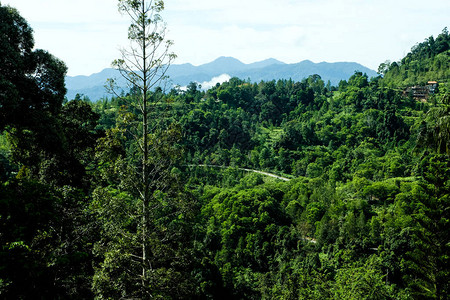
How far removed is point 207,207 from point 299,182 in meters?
13.6

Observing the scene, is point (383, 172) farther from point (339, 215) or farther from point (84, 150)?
point (84, 150)

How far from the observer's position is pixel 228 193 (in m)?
42.4

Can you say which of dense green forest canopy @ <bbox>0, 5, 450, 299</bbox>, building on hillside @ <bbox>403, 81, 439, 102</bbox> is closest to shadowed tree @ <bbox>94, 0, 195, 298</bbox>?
dense green forest canopy @ <bbox>0, 5, 450, 299</bbox>

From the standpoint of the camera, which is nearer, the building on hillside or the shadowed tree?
the shadowed tree

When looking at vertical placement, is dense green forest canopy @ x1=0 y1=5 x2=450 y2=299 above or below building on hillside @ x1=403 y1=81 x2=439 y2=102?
below

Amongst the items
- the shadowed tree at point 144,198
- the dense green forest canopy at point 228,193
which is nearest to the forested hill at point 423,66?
the dense green forest canopy at point 228,193

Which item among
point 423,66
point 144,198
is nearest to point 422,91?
point 423,66

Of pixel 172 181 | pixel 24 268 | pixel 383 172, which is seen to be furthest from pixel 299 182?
pixel 24 268

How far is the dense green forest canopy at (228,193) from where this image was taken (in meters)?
7.46

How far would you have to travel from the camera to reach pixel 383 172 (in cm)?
4472

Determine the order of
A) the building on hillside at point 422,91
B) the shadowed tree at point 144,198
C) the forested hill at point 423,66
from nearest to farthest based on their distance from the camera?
the shadowed tree at point 144,198, the building on hillside at point 422,91, the forested hill at point 423,66

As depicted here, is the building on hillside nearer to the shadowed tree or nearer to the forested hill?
the forested hill

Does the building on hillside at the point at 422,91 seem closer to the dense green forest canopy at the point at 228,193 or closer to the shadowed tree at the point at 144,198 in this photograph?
the dense green forest canopy at the point at 228,193

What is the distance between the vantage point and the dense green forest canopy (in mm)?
7461
